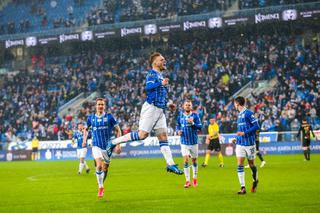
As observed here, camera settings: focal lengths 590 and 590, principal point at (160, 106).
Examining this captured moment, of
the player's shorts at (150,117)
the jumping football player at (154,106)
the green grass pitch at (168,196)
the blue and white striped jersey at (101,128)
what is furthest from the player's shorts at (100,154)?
the player's shorts at (150,117)

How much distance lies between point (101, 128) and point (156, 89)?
3268 mm

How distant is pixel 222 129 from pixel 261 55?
10.8 meters

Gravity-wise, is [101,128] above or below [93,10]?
below

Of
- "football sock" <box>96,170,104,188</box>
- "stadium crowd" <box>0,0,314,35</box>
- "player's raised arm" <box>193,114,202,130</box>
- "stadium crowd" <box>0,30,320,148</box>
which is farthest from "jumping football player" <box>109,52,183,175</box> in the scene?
"stadium crowd" <box>0,0,314,35</box>

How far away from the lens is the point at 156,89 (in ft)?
44.8

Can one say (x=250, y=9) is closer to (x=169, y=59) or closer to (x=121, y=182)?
(x=169, y=59)

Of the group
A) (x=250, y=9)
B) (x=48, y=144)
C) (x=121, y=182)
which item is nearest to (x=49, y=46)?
(x=48, y=144)

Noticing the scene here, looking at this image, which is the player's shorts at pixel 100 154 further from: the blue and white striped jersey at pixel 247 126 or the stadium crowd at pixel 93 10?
the stadium crowd at pixel 93 10

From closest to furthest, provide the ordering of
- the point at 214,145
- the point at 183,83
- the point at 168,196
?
the point at 168,196, the point at 214,145, the point at 183,83

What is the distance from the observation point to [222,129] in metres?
41.2

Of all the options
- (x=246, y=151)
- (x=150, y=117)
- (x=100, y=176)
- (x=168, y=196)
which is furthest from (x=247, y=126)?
(x=100, y=176)

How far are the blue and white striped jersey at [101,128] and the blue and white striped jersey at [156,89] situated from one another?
2.91 metres

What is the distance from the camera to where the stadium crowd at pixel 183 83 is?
42.8 m

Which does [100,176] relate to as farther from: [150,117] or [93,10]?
[93,10]
